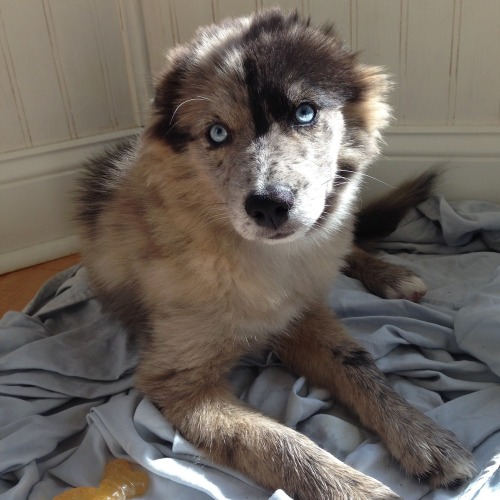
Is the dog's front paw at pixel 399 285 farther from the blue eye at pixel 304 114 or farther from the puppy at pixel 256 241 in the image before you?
the blue eye at pixel 304 114

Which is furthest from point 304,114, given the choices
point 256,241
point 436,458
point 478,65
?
point 478,65

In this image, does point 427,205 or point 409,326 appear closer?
point 409,326

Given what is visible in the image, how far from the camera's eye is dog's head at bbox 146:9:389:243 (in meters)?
1.23

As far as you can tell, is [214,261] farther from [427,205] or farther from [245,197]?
[427,205]

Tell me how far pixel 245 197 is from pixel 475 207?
4.25 ft

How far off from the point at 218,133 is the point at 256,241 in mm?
276

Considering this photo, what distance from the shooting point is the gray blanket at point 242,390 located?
4.15 feet

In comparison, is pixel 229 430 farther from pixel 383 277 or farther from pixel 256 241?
pixel 383 277

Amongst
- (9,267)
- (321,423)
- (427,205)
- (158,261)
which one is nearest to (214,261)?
(158,261)

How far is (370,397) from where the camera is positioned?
4.49 ft

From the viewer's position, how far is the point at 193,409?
1.33 meters

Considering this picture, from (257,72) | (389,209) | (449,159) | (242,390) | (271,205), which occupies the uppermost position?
(257,72)

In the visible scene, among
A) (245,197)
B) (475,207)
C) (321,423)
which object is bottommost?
(321,423)

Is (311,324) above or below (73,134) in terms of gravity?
below
